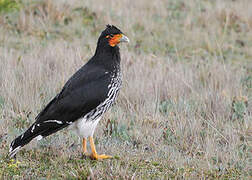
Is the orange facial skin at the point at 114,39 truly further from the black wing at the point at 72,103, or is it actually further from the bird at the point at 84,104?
the black wing at the point at 72,103

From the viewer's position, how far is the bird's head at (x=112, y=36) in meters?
5.01

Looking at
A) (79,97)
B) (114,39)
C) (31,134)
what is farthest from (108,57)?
(31,134)

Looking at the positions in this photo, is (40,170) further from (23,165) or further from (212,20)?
(212,20)

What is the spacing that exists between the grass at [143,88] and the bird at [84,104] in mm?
309

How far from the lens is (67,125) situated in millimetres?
4574

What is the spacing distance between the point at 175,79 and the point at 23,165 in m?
3.72

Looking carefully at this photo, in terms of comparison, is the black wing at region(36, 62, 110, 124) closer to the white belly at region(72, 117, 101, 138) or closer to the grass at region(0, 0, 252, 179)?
the white belly at region(72, 117, 101, 138)

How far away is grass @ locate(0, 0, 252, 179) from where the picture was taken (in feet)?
15.1

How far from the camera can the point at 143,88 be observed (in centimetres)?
689

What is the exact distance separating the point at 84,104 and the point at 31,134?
25.3 inches

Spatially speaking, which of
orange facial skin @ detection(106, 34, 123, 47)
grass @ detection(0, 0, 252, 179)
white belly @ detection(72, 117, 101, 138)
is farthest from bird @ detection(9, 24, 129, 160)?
grass @ detection(0, 0, 252, 179)

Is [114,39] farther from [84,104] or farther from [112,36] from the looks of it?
[84,104]

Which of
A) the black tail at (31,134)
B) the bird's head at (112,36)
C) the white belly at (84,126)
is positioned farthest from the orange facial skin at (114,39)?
the black tail at (31,134)

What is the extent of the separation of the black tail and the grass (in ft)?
0.59
